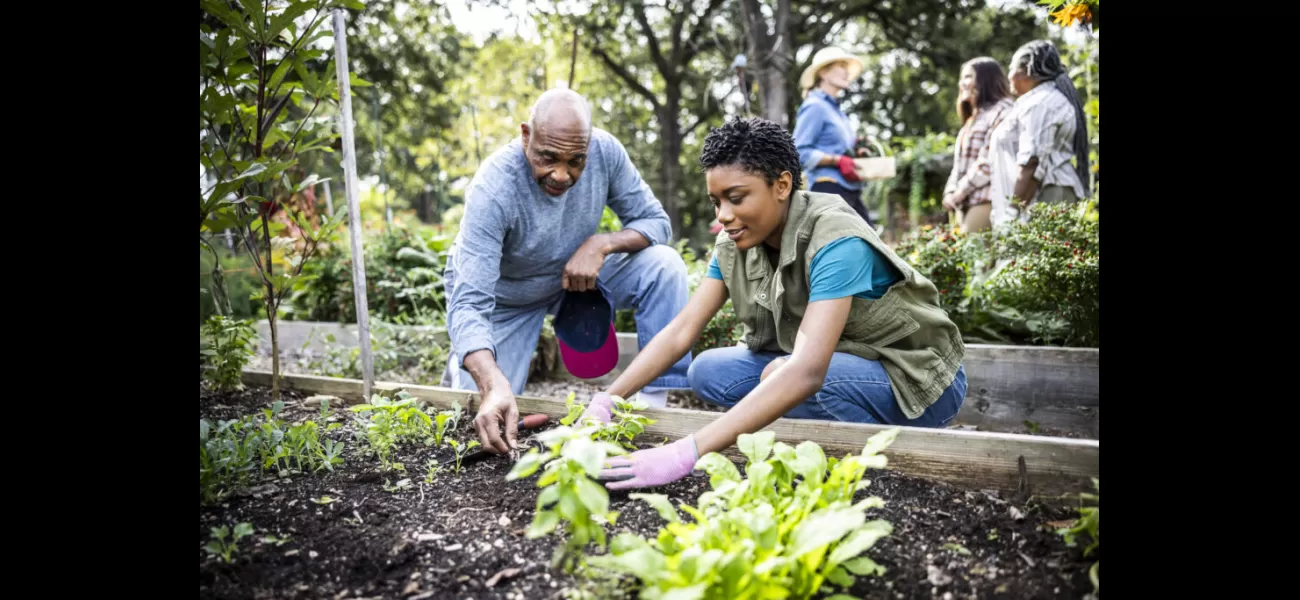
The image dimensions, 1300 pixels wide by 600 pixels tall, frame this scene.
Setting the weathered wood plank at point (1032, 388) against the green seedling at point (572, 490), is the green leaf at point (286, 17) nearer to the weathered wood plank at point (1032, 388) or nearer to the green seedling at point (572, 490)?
the green seedling at point (572, 490)

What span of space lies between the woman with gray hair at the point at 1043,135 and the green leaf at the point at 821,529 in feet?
11.4

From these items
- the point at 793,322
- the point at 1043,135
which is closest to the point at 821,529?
the point at 793,322

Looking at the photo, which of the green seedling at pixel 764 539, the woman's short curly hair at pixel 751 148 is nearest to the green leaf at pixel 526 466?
the green seedling at pixel 764 539

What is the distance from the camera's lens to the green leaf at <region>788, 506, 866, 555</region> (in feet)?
3.91

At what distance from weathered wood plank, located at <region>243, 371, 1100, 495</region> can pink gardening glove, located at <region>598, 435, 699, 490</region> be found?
307 mm

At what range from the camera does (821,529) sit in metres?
1.22

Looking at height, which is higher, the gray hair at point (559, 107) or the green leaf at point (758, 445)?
the gray hair at point (559, 107)

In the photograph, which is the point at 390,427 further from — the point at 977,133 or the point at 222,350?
the point at 977,133

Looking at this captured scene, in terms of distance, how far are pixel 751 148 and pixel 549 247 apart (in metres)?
1.28

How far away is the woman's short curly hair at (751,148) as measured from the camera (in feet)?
7.01

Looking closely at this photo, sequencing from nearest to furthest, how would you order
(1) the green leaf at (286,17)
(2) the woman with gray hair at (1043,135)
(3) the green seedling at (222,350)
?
(1) the green leaf at (286,17) → (3) the green seedling at (222,350) → (2) the woman with gray hair at (1043,135)

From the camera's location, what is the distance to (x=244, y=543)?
163 centimetres
